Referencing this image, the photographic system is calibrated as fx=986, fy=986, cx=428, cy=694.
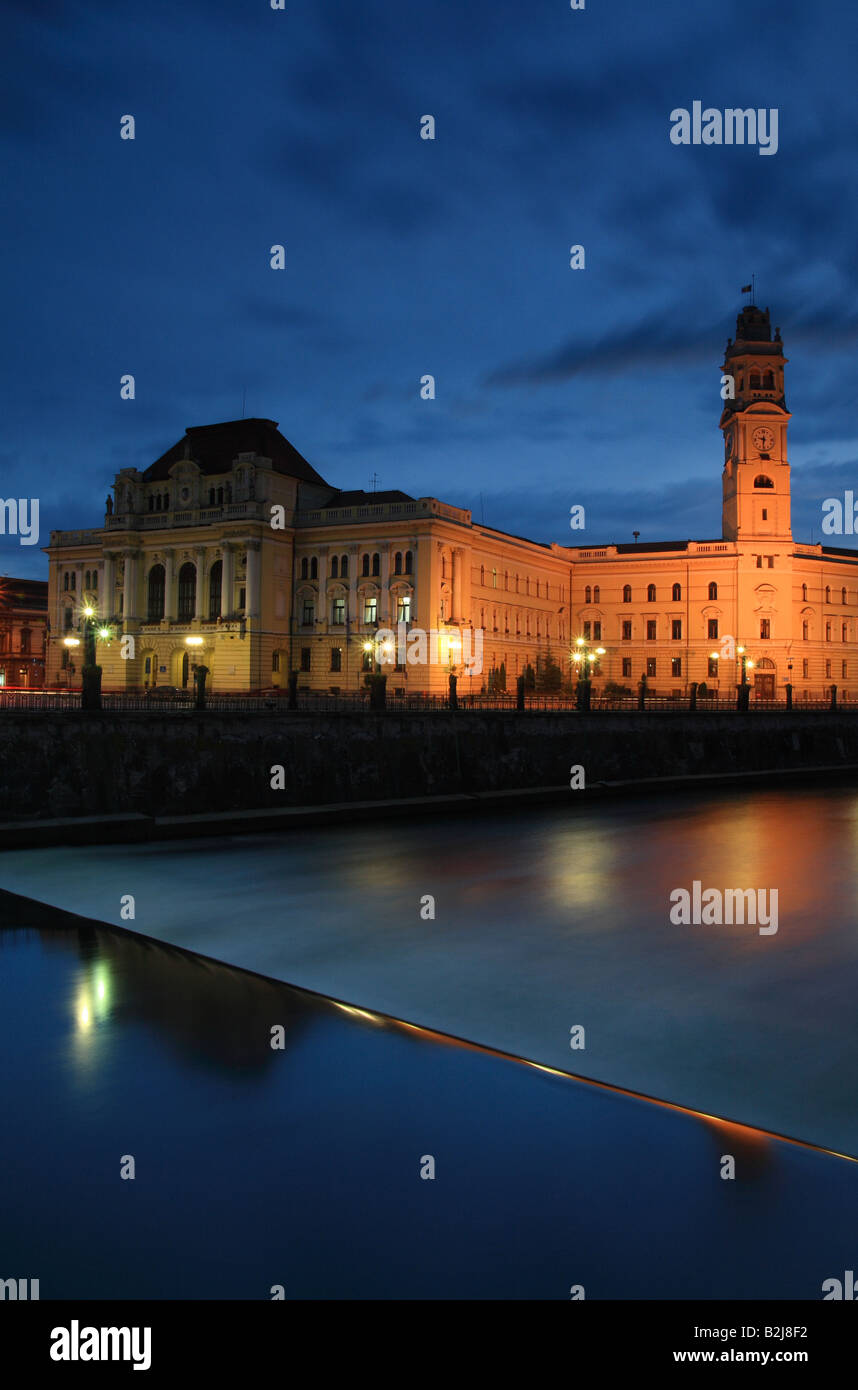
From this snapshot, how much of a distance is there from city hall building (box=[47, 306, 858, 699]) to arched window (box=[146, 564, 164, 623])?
175mm

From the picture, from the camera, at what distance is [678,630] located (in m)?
89.9

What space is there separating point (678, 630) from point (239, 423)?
1678 inches

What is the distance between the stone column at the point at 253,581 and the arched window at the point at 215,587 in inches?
158

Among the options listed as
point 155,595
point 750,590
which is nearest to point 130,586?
point 155,595

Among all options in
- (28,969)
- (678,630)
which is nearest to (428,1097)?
(28,969)

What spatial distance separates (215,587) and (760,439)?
49705 millimetres

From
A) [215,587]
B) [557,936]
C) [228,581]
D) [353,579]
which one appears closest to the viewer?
[557,936]

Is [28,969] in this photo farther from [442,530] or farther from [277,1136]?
[442,530]

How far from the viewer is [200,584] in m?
76.9

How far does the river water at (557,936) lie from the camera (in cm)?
989

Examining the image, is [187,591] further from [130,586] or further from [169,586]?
[130,586]

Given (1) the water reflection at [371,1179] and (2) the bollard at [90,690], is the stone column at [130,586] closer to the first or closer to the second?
(2) the bollard at [90,690]

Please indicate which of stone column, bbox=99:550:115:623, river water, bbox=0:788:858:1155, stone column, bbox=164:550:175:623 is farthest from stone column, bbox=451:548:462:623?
river water, bbox=0:788:858:1155

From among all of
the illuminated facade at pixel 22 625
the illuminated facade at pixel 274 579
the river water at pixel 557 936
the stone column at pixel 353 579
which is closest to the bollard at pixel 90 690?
the river water at pixel 557 936
